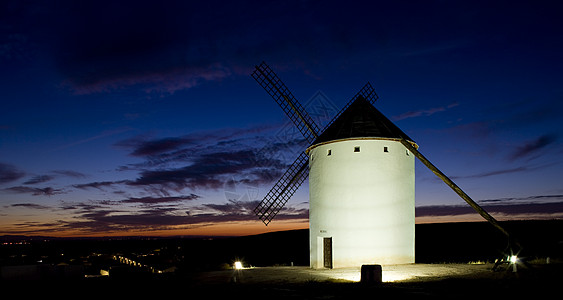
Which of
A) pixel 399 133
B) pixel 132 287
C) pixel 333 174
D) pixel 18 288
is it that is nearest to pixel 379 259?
pixel 333 174

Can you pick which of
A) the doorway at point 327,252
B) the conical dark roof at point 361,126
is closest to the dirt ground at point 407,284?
the doorway at point 327,252

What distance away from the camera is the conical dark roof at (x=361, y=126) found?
795 inches

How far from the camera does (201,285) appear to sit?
15.2m

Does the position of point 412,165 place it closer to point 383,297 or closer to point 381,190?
point 381,190

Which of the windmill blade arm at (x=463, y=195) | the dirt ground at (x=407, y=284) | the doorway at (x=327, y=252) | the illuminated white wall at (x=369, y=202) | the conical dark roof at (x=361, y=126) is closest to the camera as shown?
the dirt ground at (x=407, y=284)

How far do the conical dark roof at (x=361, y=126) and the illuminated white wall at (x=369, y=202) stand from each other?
1.11ft

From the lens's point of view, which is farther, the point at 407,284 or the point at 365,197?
the point at 365,197

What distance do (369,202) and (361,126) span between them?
3683 millimetres

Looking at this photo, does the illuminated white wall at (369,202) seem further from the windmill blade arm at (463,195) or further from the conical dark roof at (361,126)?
the windmill blade arm at (463,195)

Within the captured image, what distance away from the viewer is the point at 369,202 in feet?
63.9

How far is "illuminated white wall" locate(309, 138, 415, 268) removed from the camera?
19.3m

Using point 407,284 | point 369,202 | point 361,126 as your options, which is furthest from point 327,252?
point 407,284

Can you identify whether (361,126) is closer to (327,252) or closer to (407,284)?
(327,252)

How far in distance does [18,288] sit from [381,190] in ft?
49.0
